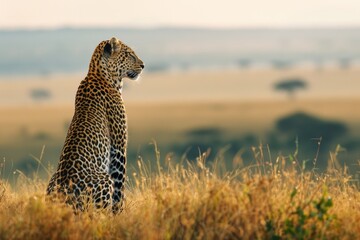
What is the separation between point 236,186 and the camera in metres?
8.14

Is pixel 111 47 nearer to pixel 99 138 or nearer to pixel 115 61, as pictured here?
pixel 115 61

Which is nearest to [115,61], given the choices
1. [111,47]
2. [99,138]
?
[111,47]

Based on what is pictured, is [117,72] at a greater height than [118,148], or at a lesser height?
greater

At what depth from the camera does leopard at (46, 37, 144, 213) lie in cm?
893

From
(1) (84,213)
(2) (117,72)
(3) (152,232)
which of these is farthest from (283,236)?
(2) (117,72)

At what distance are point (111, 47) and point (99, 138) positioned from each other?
4.81ft

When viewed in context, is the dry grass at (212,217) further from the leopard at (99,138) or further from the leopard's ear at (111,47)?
the leopard's ear at (111,47)

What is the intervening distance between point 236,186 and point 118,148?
2149mm

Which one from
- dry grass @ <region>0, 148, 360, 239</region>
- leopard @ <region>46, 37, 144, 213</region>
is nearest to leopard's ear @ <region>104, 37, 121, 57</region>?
leopard @ <region>46, 37, 144, 213</region>

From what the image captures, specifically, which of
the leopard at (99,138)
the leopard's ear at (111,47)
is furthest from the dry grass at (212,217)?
the leopard's ear at (111,47)

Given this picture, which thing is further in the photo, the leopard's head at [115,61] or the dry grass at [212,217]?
the leopard's head at [115,61]

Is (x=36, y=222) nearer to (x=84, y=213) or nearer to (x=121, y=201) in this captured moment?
(x=84, y=213)

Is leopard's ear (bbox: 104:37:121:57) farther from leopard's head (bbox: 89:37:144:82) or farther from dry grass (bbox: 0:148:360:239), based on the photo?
dry grass (bbox: 0:148:360:239)

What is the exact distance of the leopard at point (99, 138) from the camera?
29.3ft
